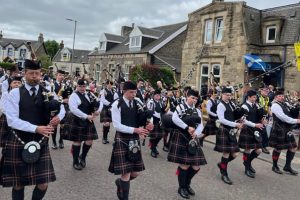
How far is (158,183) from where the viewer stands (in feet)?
19.1

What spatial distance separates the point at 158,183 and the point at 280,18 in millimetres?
15418

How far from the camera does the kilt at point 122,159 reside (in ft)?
15.1

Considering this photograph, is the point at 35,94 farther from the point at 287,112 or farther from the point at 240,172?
the point at 287,112

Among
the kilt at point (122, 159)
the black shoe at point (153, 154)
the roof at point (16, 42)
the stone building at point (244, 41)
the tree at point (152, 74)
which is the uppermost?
the roof at point (16, 42)

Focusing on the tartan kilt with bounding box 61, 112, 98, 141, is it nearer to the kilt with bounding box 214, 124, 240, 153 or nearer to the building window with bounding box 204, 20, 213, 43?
the kilt with bounding box 214, 124, 240, 153

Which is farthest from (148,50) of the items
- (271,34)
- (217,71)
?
(271,34)

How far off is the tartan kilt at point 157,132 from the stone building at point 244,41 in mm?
9943

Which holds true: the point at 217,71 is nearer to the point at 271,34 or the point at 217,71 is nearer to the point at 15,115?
the point at 271,34

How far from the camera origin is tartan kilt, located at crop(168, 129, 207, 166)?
5234mm

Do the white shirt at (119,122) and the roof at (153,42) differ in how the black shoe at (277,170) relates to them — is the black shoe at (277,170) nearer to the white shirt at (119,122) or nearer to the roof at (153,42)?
the white shirt at (119,122)

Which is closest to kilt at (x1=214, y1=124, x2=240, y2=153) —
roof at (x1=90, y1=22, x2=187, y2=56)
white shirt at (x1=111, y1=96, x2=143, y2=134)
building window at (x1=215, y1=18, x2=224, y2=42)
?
white shirt at (x1=111, y1=96, x2=143, y2=134)

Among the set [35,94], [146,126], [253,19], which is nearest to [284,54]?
[253,19]

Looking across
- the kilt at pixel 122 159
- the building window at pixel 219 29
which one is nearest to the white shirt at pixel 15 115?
the kilt at pixel 122 159

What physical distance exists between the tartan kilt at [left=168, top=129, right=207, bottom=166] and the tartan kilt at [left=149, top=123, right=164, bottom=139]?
2783 millimetres
